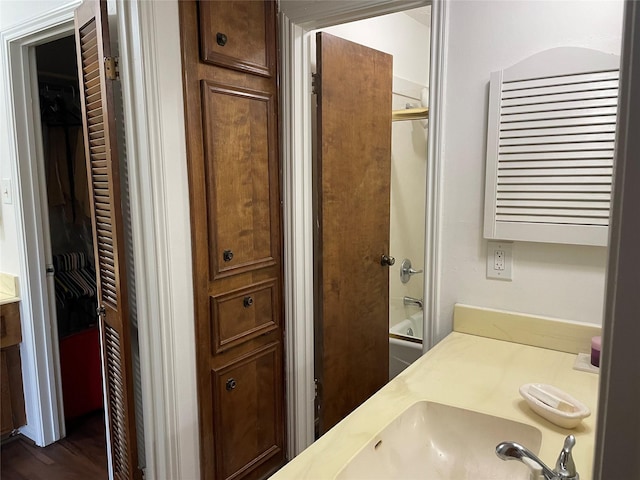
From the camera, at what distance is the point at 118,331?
164cm

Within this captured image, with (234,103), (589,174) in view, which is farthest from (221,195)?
(589,174)

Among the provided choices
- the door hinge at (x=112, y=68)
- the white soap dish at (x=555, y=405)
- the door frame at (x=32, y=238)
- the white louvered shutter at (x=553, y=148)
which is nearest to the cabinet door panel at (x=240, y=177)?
the door hinge at (x=112, y=68)

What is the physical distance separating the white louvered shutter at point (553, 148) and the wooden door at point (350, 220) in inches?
29.5

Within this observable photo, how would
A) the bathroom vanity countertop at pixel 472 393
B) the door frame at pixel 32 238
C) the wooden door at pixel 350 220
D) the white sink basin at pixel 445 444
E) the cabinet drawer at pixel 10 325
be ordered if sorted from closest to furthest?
the bathroom vanity countertop at pixel 472 393 → the white sink basin at pixel 445 444 → the wooden door at pixel 350 220 → the door frame at pixel 32 238 → the cabinet drawer at pixel 10 325

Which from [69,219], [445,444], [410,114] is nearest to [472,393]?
[445,444]

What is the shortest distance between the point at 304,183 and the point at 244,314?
594 mm

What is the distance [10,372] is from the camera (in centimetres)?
241

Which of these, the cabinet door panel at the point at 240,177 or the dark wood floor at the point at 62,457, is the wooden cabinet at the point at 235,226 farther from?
the dark wood floor at the point at 62,457

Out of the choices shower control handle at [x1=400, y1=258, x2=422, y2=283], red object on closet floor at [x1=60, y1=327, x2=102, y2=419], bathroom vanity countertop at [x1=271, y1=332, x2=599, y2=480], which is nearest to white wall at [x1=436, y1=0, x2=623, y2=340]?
bathroom vanity countertop at [x1=271, y1=332, x2=599, y2=480]

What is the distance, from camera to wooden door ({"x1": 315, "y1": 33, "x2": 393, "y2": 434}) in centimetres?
208

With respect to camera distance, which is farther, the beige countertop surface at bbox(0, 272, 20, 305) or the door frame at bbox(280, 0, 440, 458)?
the beige countertop surface at bbox(0, 272, 20, 305)

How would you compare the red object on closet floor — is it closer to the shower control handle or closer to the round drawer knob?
the round drawer knob

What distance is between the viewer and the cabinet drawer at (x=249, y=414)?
1.81 m

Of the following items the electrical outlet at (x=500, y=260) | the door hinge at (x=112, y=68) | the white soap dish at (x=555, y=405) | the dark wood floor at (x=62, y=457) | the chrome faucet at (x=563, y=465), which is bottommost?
the dark wood floor at (x=62, y=457)
